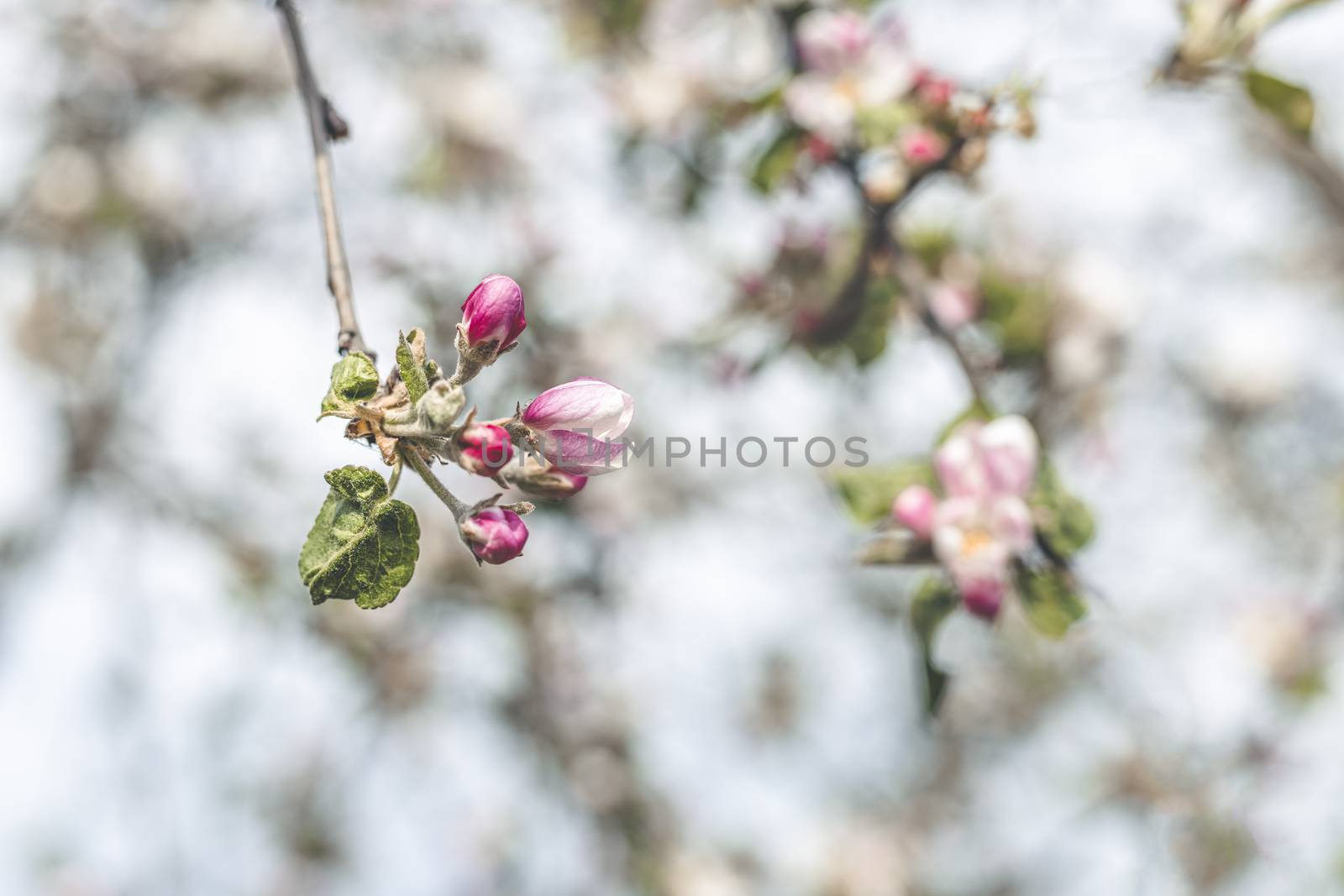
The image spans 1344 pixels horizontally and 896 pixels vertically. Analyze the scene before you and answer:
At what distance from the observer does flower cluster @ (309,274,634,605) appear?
0.75 meters

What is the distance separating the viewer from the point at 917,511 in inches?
51.4

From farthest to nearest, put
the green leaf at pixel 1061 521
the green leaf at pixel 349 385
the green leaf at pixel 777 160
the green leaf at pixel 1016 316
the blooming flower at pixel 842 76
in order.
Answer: the green leaf at pixel 1016 316 → the green leaf at pixel 777 160 → the blooming flower at pixel 842 76 → the green leaf at pixel 1061 521 → the green leaf at pixel 349 385

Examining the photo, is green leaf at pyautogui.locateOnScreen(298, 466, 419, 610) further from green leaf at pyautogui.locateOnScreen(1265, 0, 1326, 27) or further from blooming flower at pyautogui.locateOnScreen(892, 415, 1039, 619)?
green leaf at pyautogui.locateOnScreen(1265, 0, 1326, 27)

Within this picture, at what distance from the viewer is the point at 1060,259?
93.8 inches

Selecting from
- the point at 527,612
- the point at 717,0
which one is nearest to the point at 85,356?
the point at 527,612

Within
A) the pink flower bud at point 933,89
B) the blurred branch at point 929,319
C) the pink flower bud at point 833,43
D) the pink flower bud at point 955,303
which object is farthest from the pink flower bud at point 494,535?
the pink flower bud at point 955,303

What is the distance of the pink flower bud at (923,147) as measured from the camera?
1.38 metres

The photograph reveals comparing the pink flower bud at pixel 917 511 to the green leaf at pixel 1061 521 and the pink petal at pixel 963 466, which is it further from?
the green leaf at pixel 1061 521

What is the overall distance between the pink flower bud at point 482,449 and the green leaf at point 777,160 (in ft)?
3.27

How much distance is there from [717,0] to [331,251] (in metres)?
1.69

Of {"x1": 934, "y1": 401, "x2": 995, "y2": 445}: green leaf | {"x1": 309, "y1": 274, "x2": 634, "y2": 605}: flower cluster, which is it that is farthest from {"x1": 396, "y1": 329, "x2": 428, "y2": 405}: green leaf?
{"x1": 934, "y1": 401, "x2": 995, "y2": 445}: green leaf

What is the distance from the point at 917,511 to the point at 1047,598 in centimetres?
22

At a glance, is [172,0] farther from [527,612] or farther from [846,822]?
[846,822]

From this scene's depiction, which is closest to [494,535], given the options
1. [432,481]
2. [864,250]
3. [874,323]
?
[432,481]
